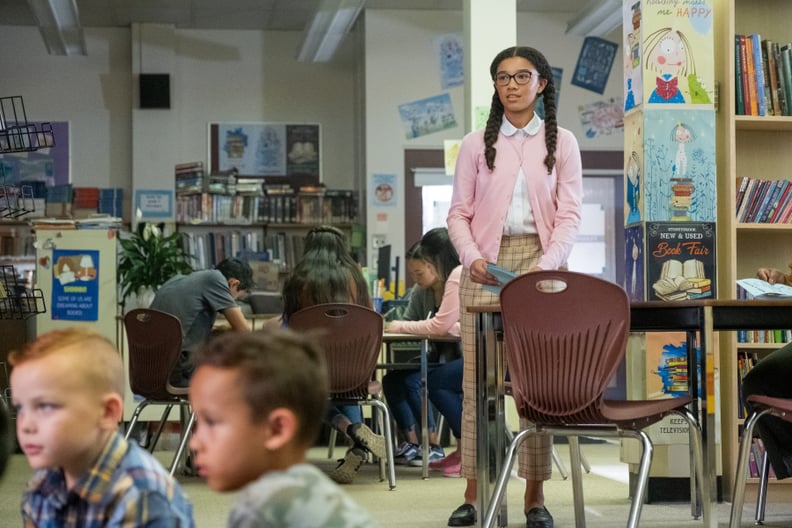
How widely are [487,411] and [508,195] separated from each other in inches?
29.4

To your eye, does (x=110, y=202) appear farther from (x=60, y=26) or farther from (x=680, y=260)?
(x=680, y=260)

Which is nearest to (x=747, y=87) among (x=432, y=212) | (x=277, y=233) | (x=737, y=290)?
(x=737, y=290)

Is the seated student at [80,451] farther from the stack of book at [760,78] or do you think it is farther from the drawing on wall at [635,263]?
the stack of book at [760,78]

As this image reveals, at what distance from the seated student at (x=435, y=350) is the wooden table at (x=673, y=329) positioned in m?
1.67

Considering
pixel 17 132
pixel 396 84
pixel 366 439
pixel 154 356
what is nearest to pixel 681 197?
pixel 366 439

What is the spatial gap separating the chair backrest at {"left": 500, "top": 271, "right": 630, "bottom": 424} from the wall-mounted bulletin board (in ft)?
24.2

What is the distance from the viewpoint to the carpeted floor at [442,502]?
12.5ft

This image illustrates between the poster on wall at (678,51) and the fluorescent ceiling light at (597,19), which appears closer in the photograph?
the poster on wall at (678,51)

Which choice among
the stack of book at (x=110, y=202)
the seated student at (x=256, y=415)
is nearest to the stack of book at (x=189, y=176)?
the stack of book at (x=110, y=202)

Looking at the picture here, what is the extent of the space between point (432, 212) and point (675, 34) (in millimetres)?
5271

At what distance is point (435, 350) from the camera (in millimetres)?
5777

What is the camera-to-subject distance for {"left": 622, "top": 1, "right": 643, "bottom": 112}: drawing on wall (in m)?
4.44

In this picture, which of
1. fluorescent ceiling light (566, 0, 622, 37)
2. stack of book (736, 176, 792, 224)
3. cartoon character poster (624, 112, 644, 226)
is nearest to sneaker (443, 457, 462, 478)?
cartoon character poster (624, 112, 644, 226)

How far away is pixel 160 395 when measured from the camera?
16.1 feet
